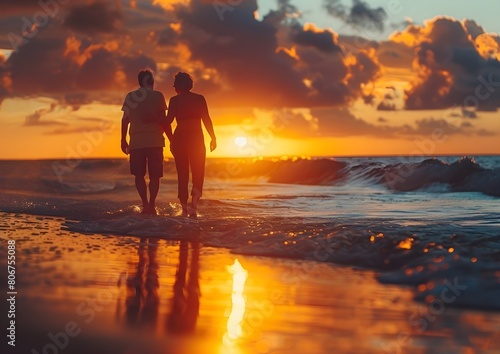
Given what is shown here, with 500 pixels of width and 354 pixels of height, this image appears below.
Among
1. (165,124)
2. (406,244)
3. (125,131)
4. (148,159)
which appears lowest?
(406,244)

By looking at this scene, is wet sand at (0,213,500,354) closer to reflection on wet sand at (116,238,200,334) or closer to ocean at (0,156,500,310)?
reflection on wet sand at (116,238,200,334)

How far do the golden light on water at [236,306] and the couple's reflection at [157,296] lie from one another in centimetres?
21

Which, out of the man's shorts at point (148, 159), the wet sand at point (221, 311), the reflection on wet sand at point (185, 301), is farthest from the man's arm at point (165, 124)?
the reflection on wet sand at point (185, 301)

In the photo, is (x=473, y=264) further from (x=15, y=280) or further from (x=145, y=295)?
(x=15, y=280)

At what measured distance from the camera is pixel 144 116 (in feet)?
31.1

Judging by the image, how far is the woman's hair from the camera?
31.3 feet

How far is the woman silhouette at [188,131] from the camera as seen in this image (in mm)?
9539

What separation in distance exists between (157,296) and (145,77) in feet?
18.9

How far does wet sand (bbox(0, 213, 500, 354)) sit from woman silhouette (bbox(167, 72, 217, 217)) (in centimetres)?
383

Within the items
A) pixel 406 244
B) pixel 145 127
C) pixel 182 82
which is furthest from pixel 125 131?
pixel 406 244

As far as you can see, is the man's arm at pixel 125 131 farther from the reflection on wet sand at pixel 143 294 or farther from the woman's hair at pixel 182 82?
the reflection on wet sand at pixel 143 294

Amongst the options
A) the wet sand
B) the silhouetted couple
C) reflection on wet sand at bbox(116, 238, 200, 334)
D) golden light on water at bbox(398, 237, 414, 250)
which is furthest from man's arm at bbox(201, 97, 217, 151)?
golden light on water at bbox(398, 237, 414, 250)

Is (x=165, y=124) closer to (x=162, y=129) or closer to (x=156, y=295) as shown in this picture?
(x=162, y=129)

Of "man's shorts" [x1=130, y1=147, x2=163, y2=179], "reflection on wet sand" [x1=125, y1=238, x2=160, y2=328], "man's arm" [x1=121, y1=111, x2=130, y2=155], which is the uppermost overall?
"man's arm" [x1=121, y1=111, x2=130, y2=155]
